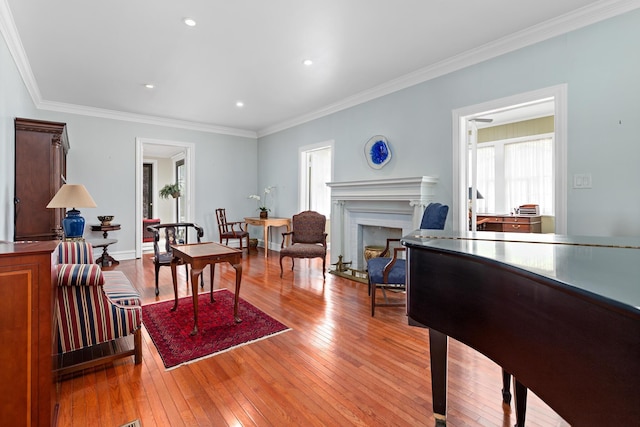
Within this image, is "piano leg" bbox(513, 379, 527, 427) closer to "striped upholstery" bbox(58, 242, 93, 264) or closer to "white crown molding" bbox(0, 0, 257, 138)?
"striped upholstery" bbox(58, 242, 93, 264)

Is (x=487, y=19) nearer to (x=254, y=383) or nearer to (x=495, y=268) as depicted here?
(x=495, y=268)

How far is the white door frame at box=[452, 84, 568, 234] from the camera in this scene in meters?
2.81

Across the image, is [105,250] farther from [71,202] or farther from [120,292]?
[120,292]

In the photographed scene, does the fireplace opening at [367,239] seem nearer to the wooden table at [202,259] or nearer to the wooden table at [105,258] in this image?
the wooden table at [202,259]

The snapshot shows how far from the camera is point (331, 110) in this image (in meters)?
5.33

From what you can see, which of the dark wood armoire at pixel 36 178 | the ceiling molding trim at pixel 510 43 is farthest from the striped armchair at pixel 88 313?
the ceiling molding trim at pixel 510 43

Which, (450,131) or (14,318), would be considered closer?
(14,318)

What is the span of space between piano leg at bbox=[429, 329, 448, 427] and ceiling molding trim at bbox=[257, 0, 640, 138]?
301 centimetres

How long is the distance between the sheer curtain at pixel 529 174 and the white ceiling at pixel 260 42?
3373 mm

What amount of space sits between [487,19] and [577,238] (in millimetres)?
2112

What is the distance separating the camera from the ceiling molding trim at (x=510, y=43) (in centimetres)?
253

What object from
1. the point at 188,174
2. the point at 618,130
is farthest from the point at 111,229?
the point at 618,130

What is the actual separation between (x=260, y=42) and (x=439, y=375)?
331 cm

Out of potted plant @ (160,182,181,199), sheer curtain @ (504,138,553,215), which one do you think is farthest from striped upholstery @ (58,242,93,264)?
potted plant @ (160,182,181,199)
